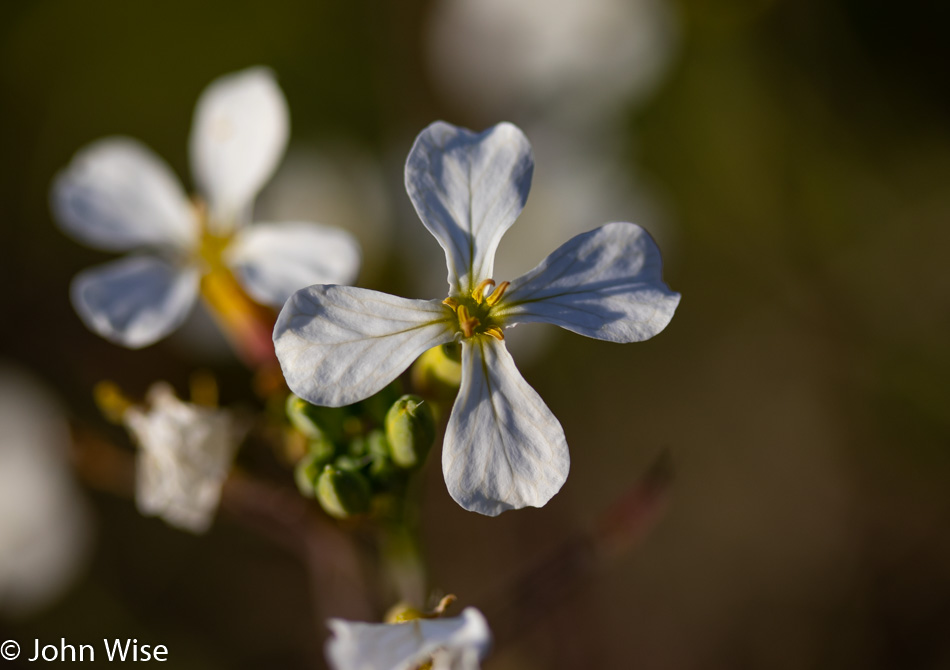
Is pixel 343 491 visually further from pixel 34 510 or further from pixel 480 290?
pixel 34 510

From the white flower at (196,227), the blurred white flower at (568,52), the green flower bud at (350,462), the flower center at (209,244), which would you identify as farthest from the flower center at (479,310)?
the blurred white flower at (568,52)

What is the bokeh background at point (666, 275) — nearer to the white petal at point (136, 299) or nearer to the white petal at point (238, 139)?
the white petal at point (238, 139)

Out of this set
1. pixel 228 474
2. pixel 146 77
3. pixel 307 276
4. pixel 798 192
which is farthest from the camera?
pixel 146 77

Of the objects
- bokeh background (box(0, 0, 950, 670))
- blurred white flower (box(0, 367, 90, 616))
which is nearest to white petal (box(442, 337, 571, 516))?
bokeh background (box(0, 0, 950, 670))

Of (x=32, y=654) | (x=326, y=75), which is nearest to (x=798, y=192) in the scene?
(x=326, y=75)

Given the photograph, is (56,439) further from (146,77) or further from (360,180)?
(146,77)

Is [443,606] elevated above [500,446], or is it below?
below

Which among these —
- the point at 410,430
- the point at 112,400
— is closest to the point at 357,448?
the point at 410,430

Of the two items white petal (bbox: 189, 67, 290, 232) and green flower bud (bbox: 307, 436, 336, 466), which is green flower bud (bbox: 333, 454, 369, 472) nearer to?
green flower bud (bbox: 307, 436, 336, 466)
